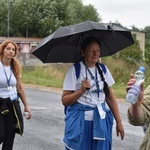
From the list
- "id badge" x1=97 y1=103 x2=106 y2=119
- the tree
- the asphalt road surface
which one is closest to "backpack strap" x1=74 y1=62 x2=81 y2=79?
"id badge" x1=97 y1=103 x2=106 y2=119

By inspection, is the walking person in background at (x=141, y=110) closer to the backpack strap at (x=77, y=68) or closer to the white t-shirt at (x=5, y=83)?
the backpack strap at (x=77, y=68)

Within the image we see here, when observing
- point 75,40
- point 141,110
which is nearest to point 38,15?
point 75,40

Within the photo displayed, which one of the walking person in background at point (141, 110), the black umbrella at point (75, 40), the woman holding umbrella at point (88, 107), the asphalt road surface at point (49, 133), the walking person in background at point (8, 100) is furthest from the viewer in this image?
the asphalt road surface at point (49, 133)

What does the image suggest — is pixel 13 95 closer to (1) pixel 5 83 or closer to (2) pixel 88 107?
(1) pixel 5 83

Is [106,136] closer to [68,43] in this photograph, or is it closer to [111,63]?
[68,43]

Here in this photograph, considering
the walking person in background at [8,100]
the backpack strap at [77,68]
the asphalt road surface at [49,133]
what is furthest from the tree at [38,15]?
the backpack strap at [77,68]

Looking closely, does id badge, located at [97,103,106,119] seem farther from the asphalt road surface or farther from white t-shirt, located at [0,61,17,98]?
the asphalt road surface

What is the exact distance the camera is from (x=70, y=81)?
13.3 feet

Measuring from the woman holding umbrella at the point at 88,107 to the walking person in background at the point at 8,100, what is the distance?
46.4 inches

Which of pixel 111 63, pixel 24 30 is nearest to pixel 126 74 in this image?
pixel 111 63

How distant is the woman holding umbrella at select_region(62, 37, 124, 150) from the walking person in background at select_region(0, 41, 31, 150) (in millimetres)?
1178

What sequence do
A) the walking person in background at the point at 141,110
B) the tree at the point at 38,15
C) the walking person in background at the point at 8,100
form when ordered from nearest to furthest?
the walking person in background at the point at 141,110 < the walking person in background at the point at 8,100 < the tree at the point at 38,15

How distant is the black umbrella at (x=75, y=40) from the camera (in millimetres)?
4066

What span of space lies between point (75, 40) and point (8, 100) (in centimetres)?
124
